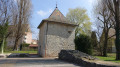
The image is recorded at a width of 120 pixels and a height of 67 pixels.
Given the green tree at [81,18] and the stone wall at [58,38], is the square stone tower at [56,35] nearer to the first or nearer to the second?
the stone wall at [58,38]

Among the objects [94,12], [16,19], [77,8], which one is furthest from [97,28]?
[16,19]

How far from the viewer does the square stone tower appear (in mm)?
13499

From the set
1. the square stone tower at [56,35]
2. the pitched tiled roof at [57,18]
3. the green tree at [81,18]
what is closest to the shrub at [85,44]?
the square stone tower at [56,35]

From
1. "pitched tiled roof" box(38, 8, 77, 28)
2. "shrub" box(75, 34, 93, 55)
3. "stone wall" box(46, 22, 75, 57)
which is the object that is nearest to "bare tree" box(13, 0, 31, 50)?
"pitched tiled roof" box(38, 8, 77, 28)

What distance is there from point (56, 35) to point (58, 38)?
1.71 ft

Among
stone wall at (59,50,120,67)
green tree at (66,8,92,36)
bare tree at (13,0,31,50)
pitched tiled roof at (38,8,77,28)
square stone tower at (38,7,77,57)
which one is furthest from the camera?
green tree at (66,8,92,36)

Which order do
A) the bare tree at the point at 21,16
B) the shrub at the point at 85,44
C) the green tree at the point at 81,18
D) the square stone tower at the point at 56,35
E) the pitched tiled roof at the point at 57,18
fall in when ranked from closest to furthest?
the shrub at the point at 85,44
the square stone tower at the point at 56,35
the pitched tiled roof at the point at 57,18
the bare tree at the point at 21,16
the green tree at the point at 81,18

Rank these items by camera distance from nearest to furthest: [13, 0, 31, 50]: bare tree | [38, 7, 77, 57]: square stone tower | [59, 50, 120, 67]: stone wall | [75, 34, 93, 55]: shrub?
1. [59, 50, 120, 67]: stone wall
2. [75, 34, 93, 55]: shrub
3. [38, 7, 77, 57]: square stone tower
4. [13, 0, 31, 50]: bare tree

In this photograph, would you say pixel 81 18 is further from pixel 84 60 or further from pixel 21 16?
pixel 84 60

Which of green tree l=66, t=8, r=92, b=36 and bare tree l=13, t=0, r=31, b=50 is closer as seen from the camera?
bare tree l=13, t=0, r=31, b=50

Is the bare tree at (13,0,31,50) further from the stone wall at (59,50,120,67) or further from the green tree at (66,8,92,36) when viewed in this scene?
the stone wall at (59,50,120,67)

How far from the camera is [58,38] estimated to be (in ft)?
46.8

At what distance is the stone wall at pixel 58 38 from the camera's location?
1357 centimetres

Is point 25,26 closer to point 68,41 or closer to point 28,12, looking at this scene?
point 28,12
